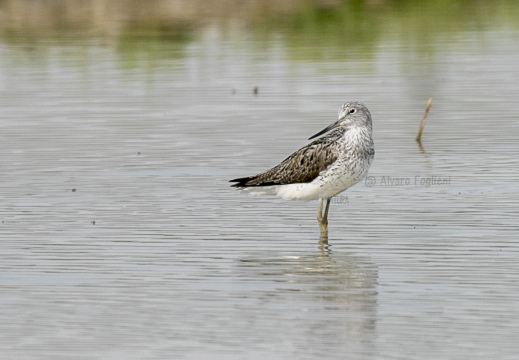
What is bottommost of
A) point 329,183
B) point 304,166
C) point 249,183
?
point 249,183

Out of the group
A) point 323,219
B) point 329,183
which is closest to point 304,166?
point 329,183

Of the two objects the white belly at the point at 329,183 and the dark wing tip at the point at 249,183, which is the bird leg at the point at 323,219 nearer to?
the white belly at the point at 329,183

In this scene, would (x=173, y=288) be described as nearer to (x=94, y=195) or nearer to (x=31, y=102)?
(x=94, y=195)

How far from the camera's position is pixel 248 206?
1623cm

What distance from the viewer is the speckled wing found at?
15273 mm

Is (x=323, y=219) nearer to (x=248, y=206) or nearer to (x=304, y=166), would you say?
(x=304, y=166)

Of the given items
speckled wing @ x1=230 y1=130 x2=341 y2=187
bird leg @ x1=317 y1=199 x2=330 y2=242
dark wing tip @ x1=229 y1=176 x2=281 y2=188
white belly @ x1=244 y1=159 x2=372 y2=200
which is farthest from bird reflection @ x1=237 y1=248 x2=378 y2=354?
dark wing tip @ x1=229 y1=176 x2=281 y2=188

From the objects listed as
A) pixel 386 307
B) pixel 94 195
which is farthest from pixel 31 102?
pixel 386 307

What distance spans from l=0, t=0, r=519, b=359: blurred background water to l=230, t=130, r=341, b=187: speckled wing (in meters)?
0.39

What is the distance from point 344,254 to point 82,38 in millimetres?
23328

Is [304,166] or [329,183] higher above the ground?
[304,166]

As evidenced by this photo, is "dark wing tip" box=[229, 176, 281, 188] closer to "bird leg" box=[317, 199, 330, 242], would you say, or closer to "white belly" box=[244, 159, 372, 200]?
"white belly" box=[244, 159, 372, 200]

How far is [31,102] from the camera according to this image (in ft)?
84.4

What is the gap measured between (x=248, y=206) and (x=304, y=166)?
108cm
